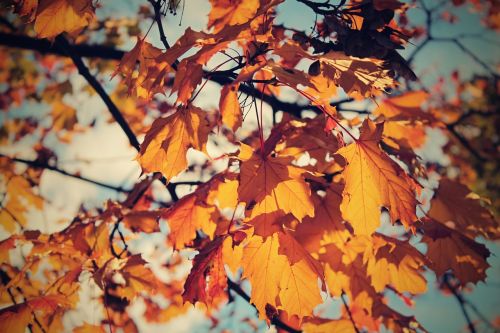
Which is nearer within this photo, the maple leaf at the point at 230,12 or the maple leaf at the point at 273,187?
the maple leaf at the point at 273,187

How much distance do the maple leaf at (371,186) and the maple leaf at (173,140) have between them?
708mm

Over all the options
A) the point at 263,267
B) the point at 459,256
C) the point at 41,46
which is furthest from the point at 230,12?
the point at 459,256

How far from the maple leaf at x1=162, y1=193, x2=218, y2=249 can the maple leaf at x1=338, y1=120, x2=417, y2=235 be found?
88cm

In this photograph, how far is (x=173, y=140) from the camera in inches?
58.9

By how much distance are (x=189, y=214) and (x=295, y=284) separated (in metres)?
0.77

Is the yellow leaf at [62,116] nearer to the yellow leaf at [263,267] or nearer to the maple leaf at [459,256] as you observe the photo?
the yellow leaf at [263,267]

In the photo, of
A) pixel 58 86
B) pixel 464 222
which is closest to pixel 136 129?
pixel 58 86

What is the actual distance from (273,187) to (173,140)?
0.56m

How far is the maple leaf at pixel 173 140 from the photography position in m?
1.47

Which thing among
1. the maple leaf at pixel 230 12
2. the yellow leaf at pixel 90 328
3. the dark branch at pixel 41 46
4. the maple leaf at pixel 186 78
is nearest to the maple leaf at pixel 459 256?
the maple leaf at pixel 186 78

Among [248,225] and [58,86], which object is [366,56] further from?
[58,86]

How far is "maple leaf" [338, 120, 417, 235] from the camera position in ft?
4.52

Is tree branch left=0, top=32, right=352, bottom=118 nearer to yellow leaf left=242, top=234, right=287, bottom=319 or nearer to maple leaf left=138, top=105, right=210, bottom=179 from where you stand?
maple leaf left=138, top=105, right=210, bottom=179

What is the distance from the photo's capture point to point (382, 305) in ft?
6.46
